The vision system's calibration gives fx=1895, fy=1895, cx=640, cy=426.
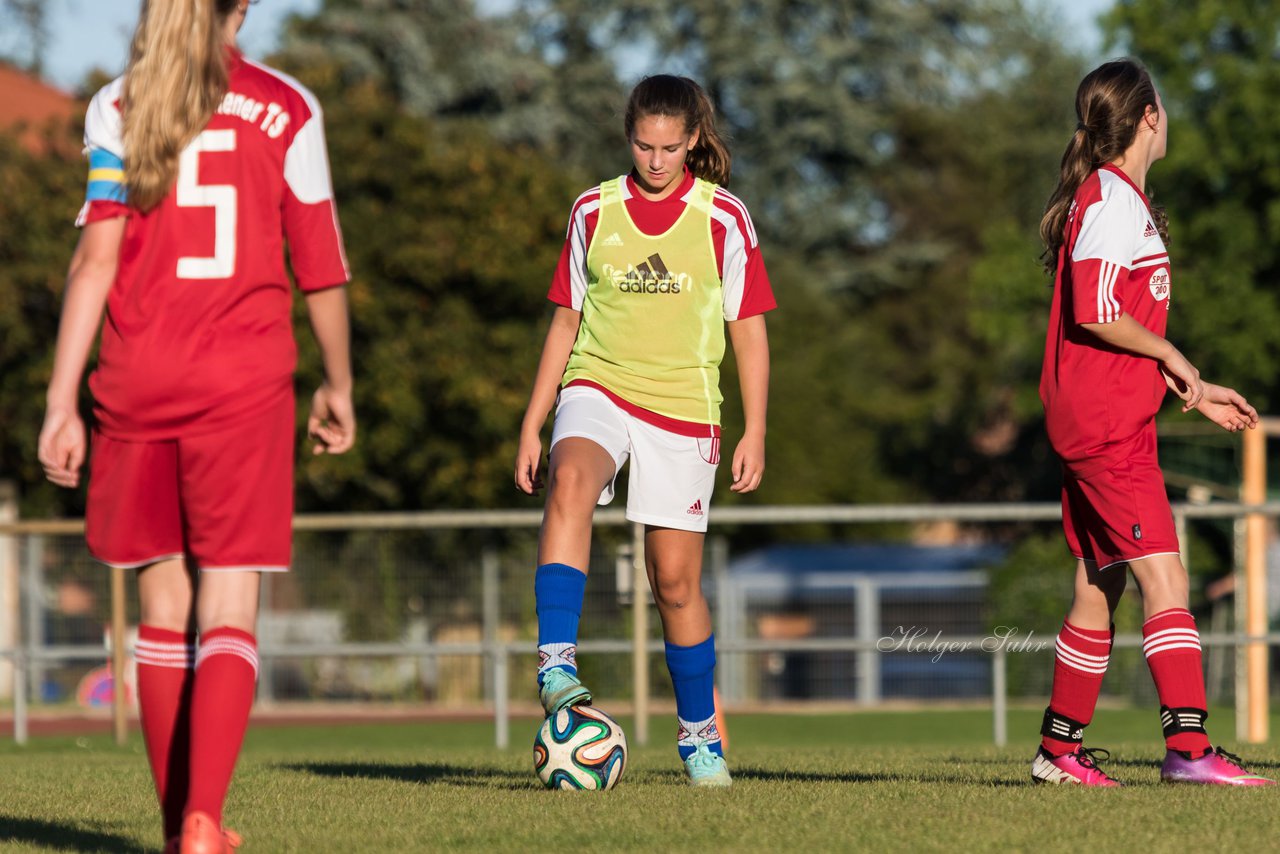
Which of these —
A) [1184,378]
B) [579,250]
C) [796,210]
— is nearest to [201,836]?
[579,250]

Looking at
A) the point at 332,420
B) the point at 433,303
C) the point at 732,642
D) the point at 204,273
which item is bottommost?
the point at 732,642

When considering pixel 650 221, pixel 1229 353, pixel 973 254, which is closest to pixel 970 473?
pixel 1229 353

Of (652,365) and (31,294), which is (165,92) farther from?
(31,294)

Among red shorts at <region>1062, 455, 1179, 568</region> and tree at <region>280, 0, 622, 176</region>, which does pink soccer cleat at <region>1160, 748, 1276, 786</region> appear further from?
tree at <region>280, 0, 622, 176</region>

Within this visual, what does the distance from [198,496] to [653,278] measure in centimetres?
213

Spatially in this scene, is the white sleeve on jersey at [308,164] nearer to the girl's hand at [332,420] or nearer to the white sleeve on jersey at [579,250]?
the girl's hand at [332,420]

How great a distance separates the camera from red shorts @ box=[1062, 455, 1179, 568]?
564cm

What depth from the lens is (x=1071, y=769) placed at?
580 cm

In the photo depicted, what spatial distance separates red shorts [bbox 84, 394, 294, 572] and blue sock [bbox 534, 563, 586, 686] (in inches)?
65.5

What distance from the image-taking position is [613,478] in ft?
19.3

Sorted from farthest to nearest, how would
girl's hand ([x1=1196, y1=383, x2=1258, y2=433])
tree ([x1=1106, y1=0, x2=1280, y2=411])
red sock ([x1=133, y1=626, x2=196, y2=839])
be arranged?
tree ([x1=1106, y1=0, x2=1280, y2=411]) → girl's hand ([x1=1196, y1=383, x2=1258, y2=433]) → red sock ([x1=133, y1=626, x2=196, y2=839])

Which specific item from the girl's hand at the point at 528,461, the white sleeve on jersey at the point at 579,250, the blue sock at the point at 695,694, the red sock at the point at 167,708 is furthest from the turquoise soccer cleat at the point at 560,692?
the red sock at the point at 167,708

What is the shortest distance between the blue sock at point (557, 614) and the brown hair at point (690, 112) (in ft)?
4.55

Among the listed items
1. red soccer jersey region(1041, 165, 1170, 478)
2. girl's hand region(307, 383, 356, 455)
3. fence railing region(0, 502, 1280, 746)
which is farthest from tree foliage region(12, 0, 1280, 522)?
girl's hand region(307, 383, 356, 455)
